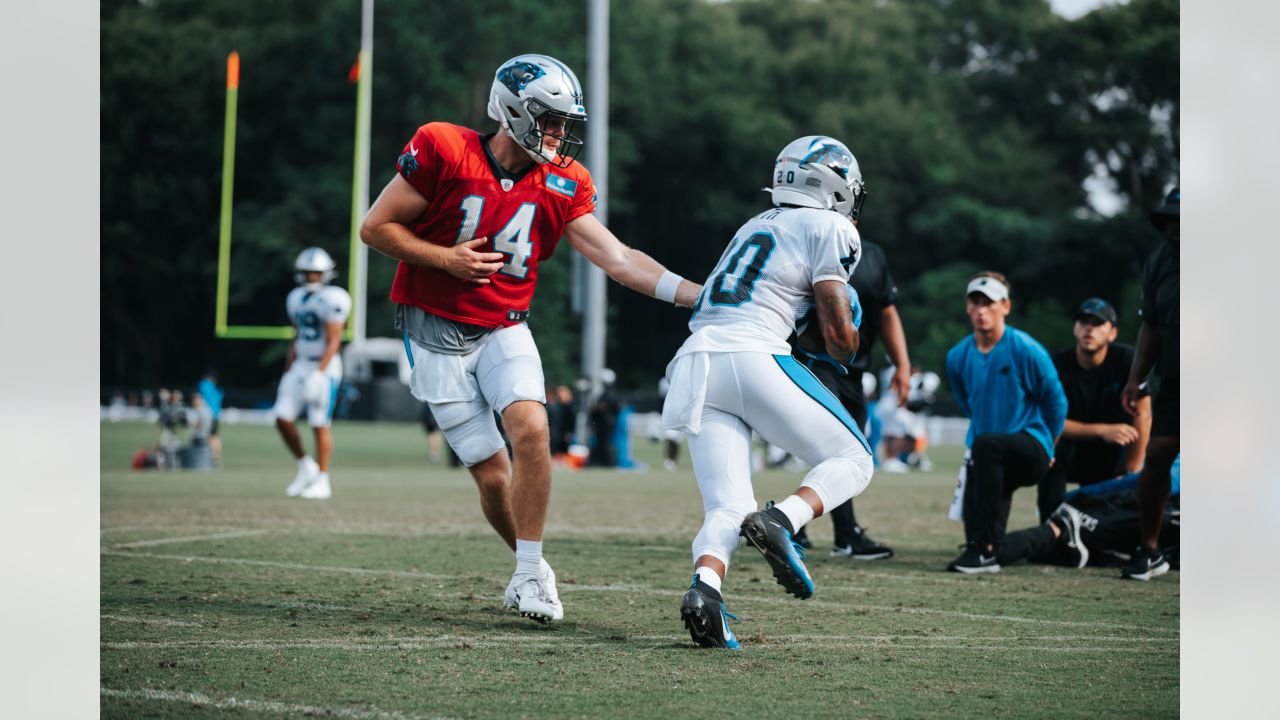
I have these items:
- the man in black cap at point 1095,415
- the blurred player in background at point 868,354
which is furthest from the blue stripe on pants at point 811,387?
the man in black cap at point 1095,415

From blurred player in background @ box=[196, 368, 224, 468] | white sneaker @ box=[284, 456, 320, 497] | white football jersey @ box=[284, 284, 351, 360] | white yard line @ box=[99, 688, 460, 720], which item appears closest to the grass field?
white yard line @ box=[99, 688, 460, 720]

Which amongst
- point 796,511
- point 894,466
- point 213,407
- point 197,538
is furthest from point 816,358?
point 213,407

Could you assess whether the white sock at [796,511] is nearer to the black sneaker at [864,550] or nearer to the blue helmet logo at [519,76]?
the blue helmet logo at [519,76]

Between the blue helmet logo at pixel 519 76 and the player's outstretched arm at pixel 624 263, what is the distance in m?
0.66

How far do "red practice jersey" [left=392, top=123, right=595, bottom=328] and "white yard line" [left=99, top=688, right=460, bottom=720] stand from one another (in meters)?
2.13

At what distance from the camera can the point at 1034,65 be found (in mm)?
56719

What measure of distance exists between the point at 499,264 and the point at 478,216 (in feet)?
0.70

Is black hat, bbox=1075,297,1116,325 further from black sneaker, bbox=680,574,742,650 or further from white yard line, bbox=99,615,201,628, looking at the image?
white yard line, bbox=99,615,201,628

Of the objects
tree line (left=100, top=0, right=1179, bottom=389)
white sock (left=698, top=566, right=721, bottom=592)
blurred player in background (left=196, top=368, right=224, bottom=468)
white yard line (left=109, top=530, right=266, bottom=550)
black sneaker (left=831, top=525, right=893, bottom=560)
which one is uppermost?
tree line (left=100, top=0, right=1179, bottom=389)

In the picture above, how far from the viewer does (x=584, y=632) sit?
550 cm

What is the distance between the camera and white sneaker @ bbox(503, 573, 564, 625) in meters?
5.66

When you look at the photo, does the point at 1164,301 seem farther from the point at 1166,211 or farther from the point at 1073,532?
the point at 1073,532

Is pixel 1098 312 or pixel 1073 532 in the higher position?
pixel 1098 312

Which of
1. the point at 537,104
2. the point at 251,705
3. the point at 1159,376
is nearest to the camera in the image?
the point at 251,705
